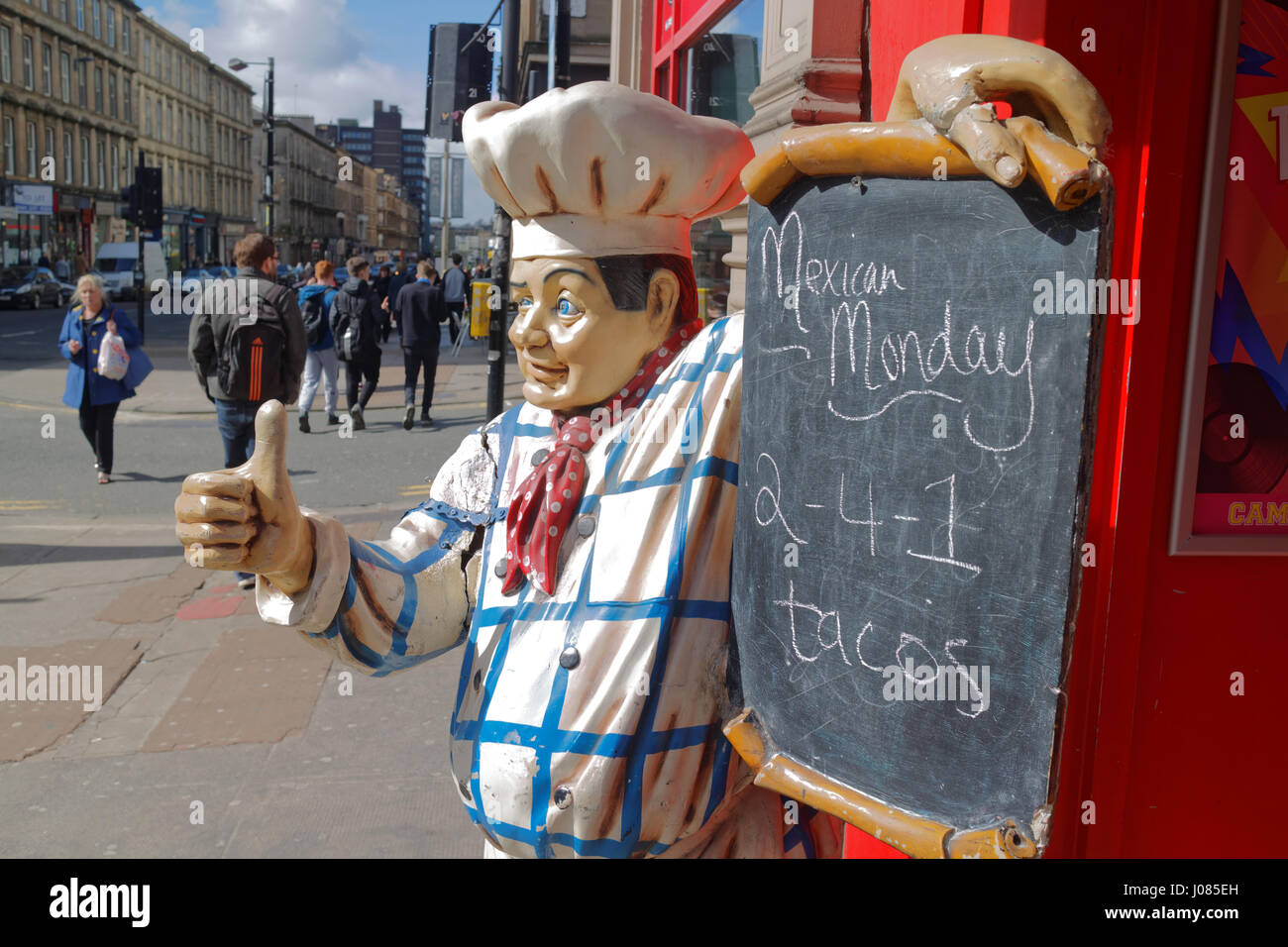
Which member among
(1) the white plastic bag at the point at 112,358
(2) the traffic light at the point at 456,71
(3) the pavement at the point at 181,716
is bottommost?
(3) the pavement at the point at 181,716

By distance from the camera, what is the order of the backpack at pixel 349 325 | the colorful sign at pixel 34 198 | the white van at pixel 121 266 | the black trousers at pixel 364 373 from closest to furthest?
the backpack at pixel 349 325 → the black trousers at pixel 364 373 → the white van at pixel 121 266 → the colorful sign at pixel 34 198

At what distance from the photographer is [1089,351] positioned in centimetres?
125

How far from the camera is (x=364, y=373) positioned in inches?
442

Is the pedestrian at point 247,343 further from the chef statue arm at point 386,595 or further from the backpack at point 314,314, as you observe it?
the chef statue arm at point 386,595

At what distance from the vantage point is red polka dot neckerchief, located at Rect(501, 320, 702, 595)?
1789mm

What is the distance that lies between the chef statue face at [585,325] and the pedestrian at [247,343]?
498cm

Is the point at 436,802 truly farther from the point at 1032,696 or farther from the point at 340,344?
the point at 340,344

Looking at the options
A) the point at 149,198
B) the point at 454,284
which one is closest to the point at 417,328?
the point at 454,284

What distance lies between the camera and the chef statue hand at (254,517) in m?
1.68

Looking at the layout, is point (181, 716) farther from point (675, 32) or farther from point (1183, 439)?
point (675, 32)

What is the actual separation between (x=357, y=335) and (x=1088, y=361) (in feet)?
33.6

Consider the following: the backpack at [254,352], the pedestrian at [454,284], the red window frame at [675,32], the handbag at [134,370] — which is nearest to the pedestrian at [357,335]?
the handbag at [134,370]

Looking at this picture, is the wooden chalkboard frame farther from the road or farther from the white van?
the white van
